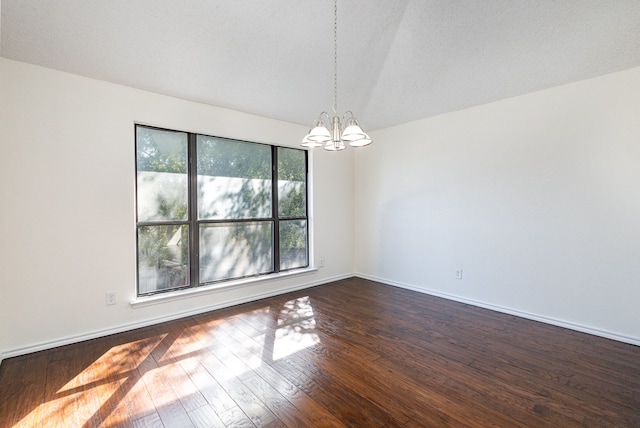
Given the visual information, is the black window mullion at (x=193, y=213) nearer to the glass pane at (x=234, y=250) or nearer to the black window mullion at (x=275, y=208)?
the glass pane at (x=234, y=250)

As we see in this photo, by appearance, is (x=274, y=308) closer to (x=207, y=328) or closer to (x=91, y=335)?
(x=207, y=328)

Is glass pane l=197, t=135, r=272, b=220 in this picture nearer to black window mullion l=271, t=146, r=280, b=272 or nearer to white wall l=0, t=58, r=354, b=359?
black window mullion l=271, t=146, r=280, b=272

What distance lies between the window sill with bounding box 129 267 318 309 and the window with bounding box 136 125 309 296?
0.10 m

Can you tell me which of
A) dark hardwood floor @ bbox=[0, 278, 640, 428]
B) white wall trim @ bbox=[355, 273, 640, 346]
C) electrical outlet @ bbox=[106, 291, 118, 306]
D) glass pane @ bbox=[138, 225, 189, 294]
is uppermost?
glass pane @ bbox=[138, 225, 189, 294]

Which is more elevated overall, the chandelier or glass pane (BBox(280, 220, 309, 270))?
the chandelier

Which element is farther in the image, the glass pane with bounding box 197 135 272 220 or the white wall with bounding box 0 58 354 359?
the glass pane with bounding box 197 135 272 220

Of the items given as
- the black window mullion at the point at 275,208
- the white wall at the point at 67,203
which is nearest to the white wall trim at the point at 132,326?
the white wall at the point at 67,203

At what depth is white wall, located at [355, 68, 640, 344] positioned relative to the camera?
9.00ft

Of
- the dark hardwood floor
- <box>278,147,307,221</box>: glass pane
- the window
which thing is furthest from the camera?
<box>278,147,307,221</box>: glass pane

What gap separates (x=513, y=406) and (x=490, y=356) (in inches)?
26.2

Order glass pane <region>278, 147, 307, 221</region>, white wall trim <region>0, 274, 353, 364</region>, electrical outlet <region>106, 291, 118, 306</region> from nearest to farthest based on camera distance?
white wall trim <region>0, 274, 353, 364</region> → electrical outlet <region>106, 291, 118, 306</region> → glass pane <region>278, 147, 307, 221</region>

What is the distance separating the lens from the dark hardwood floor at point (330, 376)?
5.77 feet

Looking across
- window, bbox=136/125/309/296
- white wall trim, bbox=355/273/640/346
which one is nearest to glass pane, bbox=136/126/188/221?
window, bbox=136/125/309/296

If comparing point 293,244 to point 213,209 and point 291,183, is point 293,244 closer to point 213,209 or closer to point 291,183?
point 291,183
